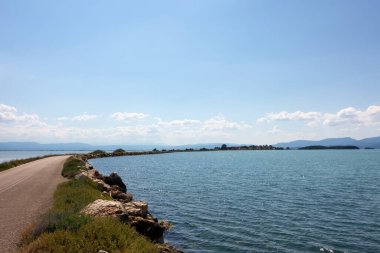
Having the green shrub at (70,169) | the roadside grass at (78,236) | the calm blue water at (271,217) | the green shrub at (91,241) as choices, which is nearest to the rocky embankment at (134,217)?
the roadside grass at (78,236)

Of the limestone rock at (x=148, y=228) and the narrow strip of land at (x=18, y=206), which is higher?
the narrow strip of land at (x=18, y=206)

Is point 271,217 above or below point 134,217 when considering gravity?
below

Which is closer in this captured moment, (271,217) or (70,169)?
(271,217)

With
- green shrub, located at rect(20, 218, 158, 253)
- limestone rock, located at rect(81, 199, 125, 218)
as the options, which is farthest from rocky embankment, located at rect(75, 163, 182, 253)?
green shrub, located at rect(20, 218, 158, 253)

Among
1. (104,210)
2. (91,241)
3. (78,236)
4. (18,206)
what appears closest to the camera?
(91,241)

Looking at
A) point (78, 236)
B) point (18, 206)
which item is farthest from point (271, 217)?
point (78, 236)

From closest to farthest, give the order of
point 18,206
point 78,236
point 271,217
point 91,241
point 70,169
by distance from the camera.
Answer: point 91,241, point 78,236, point 18,206, point 271,217, point 70,169

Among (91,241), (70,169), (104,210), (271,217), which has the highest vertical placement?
Result: (70,169)

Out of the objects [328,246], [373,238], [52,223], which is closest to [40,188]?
[52,223]

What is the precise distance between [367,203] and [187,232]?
Answer: 20253 mm

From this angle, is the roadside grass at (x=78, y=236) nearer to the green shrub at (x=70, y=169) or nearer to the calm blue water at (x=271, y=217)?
the calm blue water at (x=271, y=217)

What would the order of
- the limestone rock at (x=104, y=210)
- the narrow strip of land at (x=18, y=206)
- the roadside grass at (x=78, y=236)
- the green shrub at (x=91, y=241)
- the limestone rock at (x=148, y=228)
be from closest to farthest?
the green shrub at (x=91, y=241)
the roadside grass at (x=78, y=236)
the narrow strip of land at (x=18, y=206)
the limestone rock at (x=104, y=210)
the limestone rock at (x=148, y=228)

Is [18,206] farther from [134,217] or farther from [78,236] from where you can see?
[78,236]

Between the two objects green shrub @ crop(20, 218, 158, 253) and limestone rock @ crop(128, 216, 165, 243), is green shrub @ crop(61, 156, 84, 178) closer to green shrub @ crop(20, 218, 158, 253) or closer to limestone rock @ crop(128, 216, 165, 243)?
limestone rock @ crop(128, 216, 165, 243)
